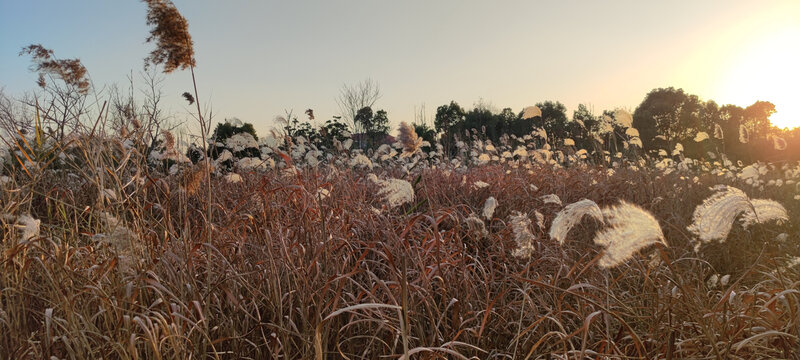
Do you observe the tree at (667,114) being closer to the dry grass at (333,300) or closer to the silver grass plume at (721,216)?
the dry grass at (333,300)

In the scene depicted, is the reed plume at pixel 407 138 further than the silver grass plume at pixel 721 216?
Yes

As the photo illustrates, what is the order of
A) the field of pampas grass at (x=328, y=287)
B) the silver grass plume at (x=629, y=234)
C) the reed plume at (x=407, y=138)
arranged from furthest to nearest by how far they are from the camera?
the reed plume at (x=407, y=138) → the field of pampas grass at (x=328, y=287) → the silver grass plume at (x=629, y=234)

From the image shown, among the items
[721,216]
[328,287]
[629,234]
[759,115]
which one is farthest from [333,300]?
[759,115]

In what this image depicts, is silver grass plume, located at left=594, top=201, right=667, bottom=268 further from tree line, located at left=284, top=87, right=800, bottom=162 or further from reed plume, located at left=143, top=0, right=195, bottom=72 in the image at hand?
tree line, located at left=284, top=87, right=800, bottom=162

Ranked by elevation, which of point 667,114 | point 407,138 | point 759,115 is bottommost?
point 407,138

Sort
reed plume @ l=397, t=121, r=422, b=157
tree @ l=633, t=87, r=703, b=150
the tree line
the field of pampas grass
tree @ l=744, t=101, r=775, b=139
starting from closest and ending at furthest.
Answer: the field of pampas grass < reed plume @ l=397, t=121, r=422, b=157 < tree @ l=744, t=101, r=775, b=139 < the tree line < tree @ l=633, t=87, r=703, b=150

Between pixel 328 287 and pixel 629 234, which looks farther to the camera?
pixel 328 287

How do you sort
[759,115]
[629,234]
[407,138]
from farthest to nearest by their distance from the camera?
[759,115]
[407,138]
[629,234]

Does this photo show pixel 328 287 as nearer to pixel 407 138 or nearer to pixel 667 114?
pixel 407 138

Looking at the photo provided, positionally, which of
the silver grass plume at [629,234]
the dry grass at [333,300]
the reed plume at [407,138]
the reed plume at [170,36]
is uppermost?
the reed plume at [170,36]

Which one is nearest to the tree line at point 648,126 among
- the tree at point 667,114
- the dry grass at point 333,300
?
the tree at point 667,114

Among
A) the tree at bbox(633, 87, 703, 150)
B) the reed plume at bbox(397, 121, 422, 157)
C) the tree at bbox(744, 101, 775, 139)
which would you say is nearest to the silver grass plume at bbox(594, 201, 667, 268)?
the reed plume at bbox(397, 121, 422, 157)

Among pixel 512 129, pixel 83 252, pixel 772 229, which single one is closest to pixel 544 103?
pixel 512 129

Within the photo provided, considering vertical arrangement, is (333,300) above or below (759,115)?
below
